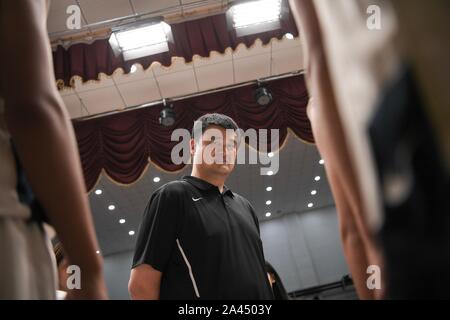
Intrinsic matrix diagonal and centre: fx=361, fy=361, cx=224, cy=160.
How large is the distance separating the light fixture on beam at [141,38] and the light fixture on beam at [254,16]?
67 cm

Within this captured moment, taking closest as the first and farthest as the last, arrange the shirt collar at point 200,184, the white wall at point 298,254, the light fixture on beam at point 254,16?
the shirt collar at point 200,184 < the light fixture on beam at point 254,16 < the white wall at point 298,254

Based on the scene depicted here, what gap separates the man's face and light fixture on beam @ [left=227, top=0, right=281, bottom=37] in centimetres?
245

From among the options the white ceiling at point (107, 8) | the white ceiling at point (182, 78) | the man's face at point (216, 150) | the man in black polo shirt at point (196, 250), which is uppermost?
the white ceiling at point (107, 8)

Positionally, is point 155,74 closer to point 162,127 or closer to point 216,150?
point 162,127

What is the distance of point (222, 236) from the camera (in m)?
1.07

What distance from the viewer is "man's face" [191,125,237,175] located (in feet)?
4.51

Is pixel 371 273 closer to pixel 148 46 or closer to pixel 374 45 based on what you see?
pixel 374 45

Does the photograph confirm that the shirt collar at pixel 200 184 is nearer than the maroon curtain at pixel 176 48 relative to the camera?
Yes

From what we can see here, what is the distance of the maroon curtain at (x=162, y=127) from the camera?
4.53 meters

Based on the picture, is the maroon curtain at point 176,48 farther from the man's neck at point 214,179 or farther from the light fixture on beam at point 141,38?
the man's neck at point 214,179

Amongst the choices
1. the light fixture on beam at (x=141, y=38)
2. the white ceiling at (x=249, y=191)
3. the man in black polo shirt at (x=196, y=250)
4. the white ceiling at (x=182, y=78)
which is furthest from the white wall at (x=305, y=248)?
the man in black polo shirt at (x=196, y=250)

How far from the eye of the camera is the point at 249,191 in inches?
384
